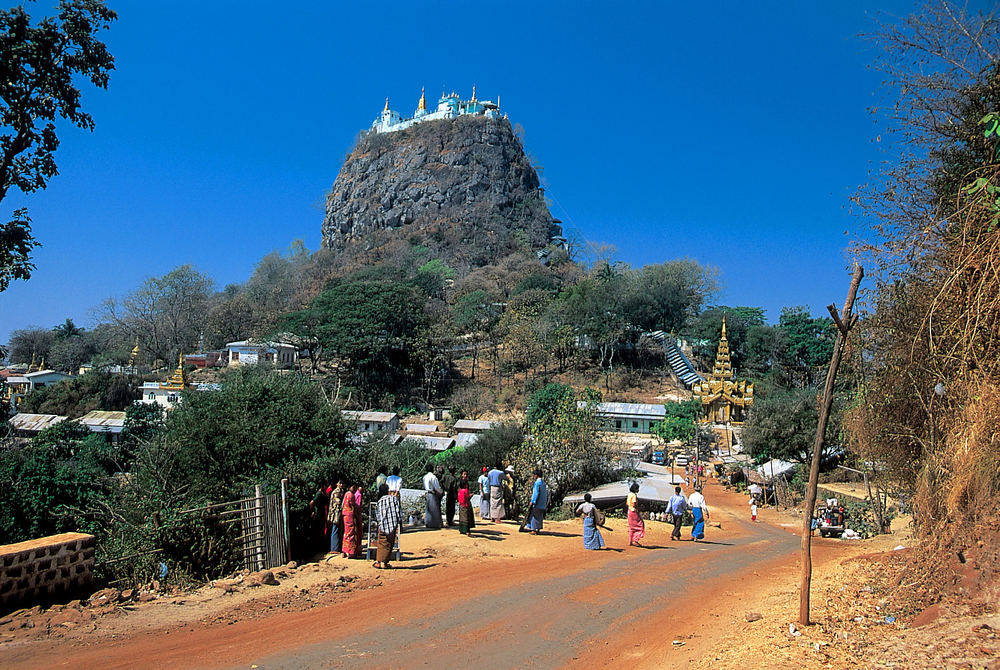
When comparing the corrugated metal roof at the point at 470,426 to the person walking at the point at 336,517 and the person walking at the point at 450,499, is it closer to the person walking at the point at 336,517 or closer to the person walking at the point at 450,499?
the person walking at the point at 450,499

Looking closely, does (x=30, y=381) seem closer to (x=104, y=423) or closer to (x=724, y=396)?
(x=104, y=423)

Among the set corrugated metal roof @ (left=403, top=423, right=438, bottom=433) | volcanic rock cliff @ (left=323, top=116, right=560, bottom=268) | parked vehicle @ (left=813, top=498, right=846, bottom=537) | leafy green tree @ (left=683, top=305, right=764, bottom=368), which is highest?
volcanic rock cliff @ (left=323, top=116, right=560, bottom=268)

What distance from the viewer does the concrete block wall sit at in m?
7.35

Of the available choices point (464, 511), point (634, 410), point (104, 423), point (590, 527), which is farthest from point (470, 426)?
point (590, 527)

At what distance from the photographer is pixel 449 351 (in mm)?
51219

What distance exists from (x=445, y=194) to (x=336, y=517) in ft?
275

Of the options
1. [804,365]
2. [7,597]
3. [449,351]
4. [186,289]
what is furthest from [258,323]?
[7,597]

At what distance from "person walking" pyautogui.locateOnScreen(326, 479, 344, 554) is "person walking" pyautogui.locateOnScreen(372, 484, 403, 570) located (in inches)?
35.1

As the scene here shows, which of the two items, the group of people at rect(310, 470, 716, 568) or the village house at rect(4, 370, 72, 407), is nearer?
the group of people at rect(310, 470, 716, 568)

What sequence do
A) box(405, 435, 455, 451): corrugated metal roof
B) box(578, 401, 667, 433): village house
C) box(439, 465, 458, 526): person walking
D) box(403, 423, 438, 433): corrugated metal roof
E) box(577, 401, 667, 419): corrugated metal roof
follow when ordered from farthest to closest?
box(577, 401, 667, 419): corrugated metal roof → box(578, 401, 667, 433): village house → box(403, 423, 438, 433): corrugated metal roof → box(405, 435, 455, 451): corrugated metal roof → box(439, 465, 458, 526): person walking

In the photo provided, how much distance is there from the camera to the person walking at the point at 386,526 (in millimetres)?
9320

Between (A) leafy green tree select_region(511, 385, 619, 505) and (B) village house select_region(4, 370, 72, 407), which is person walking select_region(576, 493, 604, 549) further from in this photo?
(B) village house select_region(4, 370, 72, 407)

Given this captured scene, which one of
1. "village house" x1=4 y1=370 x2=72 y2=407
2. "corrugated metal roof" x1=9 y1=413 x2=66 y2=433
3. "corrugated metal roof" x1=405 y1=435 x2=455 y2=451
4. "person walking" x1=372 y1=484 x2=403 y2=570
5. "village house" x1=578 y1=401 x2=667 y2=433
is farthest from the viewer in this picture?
"village house" x1=4 y1=370 x2=72 y2=407

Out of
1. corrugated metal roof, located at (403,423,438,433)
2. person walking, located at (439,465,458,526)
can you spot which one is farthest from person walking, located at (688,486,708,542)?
corrugated metal roof, located at (403,423,438,433)
